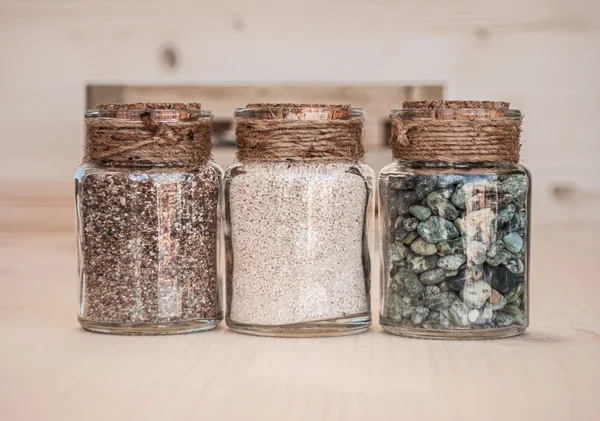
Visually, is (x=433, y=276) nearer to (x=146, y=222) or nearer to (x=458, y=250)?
(x=458, y=250)

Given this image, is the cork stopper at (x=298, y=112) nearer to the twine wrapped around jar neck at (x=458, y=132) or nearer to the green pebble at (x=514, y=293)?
the twine wrapped around jar neck at (x=458, y=132)

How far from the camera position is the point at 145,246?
3.19 ft

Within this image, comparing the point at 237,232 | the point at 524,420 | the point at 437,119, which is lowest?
the point at 524,420

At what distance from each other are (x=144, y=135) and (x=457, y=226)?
1.00 feet

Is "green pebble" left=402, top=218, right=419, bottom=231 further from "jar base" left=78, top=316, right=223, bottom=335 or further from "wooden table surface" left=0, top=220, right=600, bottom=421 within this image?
"jar base" left=78, top=316, right=223, bottom=335

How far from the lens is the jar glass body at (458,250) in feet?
3.10
